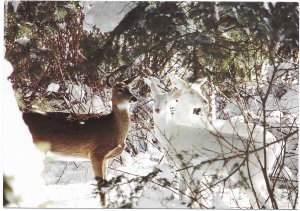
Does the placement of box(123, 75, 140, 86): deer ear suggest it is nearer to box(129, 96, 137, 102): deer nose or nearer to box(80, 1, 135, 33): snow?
box(129, 96, 137, 102): deer nose

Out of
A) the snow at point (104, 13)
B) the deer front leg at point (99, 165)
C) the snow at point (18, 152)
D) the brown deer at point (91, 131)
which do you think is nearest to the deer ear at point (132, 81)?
the brown deer at point (91, 131)

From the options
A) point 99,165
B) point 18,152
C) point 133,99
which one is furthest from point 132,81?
point 18,152

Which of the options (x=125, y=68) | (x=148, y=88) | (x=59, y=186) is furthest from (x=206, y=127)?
(x=59, y=186)

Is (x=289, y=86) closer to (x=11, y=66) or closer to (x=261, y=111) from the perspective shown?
(x=261, y=111)

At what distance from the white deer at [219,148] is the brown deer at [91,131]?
0.16 m

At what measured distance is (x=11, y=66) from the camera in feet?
6.93

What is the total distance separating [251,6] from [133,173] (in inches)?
36.0

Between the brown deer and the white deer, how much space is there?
157 mm

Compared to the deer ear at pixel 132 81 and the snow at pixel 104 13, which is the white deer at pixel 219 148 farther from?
the snow at pixel 104 13

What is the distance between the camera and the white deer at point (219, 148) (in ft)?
6.82

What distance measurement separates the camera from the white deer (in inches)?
81.8

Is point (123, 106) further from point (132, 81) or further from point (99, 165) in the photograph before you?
point (99, 165)

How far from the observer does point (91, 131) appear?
2117mm

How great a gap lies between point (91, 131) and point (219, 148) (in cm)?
60
